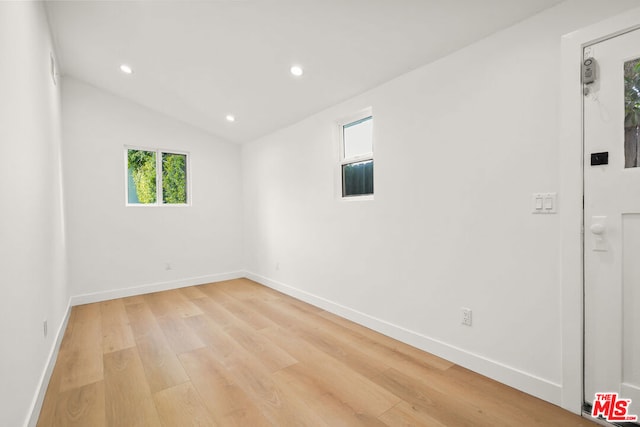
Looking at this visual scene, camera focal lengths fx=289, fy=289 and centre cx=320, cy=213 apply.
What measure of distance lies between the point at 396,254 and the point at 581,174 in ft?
4.67

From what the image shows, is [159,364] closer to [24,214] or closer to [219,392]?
[219,392]

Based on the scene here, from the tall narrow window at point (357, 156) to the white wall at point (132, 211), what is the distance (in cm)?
272

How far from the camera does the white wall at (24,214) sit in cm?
138

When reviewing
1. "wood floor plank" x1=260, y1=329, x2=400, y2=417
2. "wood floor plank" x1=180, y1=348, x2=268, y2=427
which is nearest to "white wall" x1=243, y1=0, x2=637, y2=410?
"wood floor plank" x1=260, y1=329, x2=400, y2=417

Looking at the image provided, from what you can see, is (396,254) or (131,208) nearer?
(396,254)

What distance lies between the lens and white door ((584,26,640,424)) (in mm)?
1513

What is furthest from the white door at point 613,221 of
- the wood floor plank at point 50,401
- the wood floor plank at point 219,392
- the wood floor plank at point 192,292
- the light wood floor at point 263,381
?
the wood floor plank at point 192,292

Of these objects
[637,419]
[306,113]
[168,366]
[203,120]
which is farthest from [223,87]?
[637,419]

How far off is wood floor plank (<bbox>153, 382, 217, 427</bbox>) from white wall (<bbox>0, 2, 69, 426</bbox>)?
66 centimetres

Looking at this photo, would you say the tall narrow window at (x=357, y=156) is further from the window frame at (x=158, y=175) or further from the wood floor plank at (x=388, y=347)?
the window frame at (x=158, y=175)

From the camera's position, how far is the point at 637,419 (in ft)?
4.94

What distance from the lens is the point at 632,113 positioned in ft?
4.99

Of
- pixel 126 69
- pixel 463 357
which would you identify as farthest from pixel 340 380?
pixel 126 69

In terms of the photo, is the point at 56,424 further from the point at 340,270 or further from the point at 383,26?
the point at 383,26
